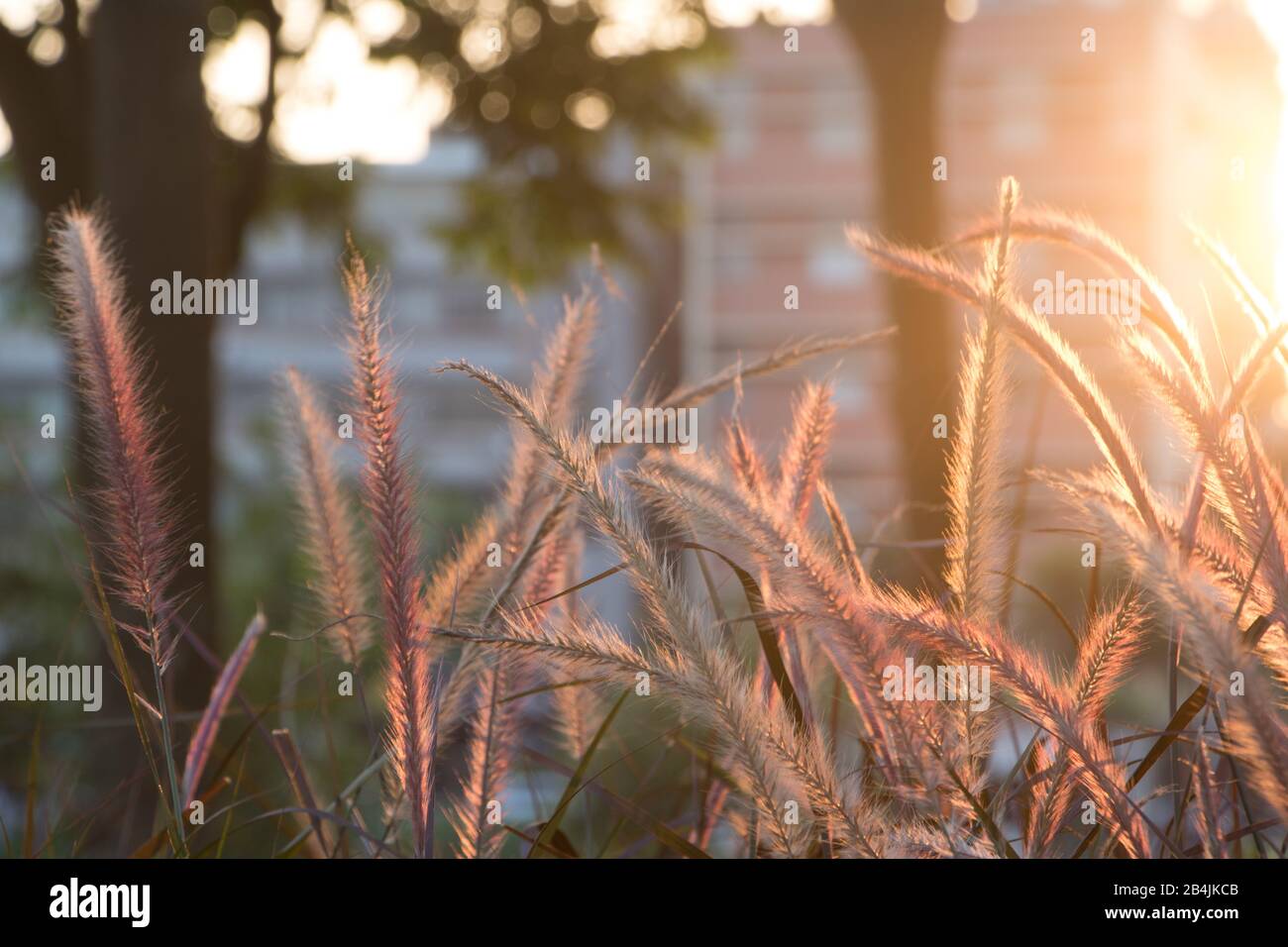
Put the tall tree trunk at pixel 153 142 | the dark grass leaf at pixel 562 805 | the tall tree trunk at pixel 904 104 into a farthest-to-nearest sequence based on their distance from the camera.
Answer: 1. the tall tree trunk at pixel 904 104
2. the tall tree trunk at pixel 153 142
3. the dark grass leaf at pixel 562 805

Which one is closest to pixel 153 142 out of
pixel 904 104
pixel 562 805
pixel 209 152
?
pixel 209 152

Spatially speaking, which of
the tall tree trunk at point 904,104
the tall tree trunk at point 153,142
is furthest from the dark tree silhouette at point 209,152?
the tall tree trunk at point 904,104

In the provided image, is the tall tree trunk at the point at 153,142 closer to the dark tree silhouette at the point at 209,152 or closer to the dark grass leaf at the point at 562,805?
the dark tree silhouette at the point at 209,152

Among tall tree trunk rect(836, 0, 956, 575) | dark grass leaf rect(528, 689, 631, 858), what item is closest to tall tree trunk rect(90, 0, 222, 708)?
tall tree trunk rect(836, 0, 956, 575)

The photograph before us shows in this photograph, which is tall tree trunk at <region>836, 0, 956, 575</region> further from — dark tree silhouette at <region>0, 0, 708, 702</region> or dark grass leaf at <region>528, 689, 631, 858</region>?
dark grass leaf at <region>528, 689, 631, 858</region>

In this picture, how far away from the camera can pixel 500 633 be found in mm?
827

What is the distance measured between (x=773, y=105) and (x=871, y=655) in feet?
131

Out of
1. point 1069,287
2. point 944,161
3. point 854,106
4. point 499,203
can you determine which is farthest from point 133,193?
point 854,106

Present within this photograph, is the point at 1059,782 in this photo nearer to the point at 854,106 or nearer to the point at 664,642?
the point at 664,642

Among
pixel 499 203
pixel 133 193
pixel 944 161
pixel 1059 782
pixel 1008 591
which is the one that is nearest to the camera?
pixel 1059 782

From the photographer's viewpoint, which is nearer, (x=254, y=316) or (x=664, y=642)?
(x=664, y=642)

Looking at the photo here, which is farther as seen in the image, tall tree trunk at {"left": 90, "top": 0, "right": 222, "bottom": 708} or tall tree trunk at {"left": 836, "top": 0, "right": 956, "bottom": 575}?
tall tree trunk at {"left": 836, "top": 0, "right": 956, "bottom": 575}

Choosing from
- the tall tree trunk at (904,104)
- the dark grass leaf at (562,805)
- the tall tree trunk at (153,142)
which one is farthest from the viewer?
the tall tree trunk at (904,104)

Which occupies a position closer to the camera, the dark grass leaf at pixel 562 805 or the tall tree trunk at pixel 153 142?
the dark grass leaf at pixel 562 805
